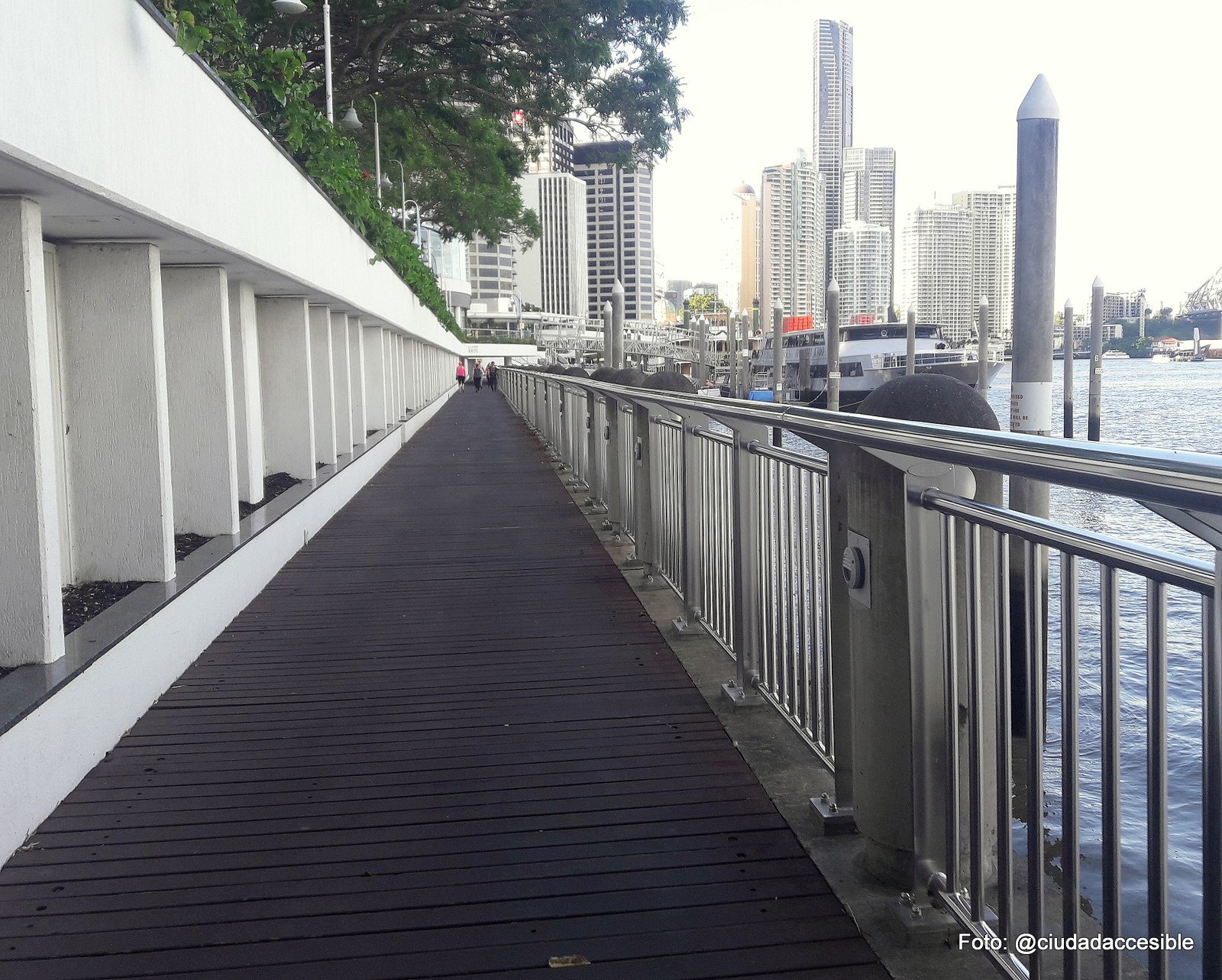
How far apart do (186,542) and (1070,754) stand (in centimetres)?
597

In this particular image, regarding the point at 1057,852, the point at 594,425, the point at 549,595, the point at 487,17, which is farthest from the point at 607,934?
the point at 487,17

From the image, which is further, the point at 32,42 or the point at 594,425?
the point at 594,425

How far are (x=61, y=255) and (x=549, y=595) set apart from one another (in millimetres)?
3198

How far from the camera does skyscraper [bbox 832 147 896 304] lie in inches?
5782

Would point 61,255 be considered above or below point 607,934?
above

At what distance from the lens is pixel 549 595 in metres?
7.15

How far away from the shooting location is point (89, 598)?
548cm

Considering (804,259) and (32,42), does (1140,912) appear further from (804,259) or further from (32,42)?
(804,259)

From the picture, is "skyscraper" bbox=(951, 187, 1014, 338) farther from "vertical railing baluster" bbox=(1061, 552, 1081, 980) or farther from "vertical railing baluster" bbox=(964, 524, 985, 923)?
"vertical railing baluster" bbox=(1061, 552, 1081, 980)

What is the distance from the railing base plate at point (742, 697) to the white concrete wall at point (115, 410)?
2830 millimetres

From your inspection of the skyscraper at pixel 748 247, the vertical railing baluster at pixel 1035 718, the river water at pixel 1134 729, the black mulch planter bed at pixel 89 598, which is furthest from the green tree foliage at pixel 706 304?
the vertical railing baluster at pixel 1035 718

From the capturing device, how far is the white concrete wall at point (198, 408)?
288 inches

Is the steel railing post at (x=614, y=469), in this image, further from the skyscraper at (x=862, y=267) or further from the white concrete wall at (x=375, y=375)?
the skyscraper at (x=862, y=267)

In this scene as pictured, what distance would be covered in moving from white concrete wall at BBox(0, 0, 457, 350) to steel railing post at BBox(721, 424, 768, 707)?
256cm
